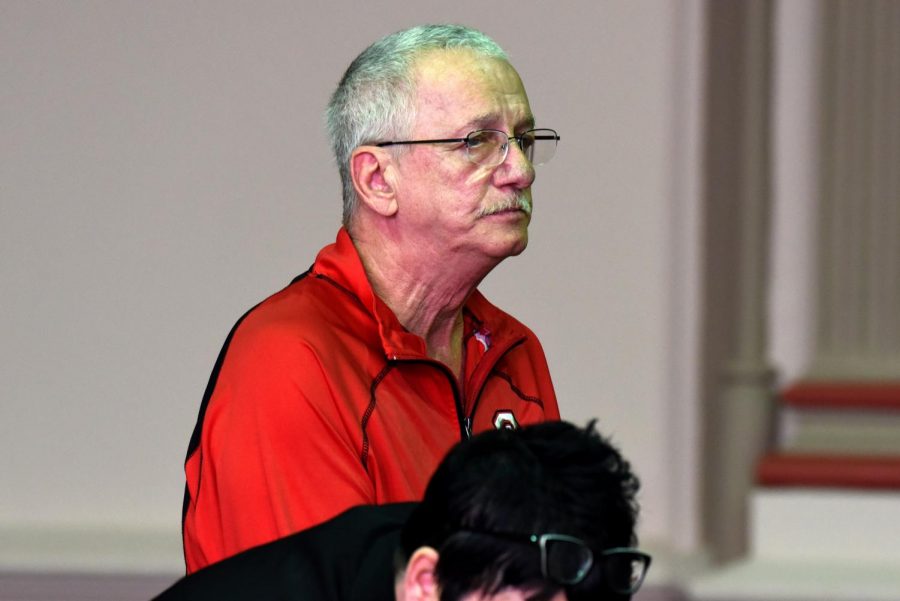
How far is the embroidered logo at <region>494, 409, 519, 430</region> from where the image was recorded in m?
2.13

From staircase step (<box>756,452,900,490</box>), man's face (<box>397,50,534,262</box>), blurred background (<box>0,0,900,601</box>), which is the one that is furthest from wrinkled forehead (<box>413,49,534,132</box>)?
staircase step (<box>756,452,900,490</box>)

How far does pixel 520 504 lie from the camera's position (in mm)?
1251

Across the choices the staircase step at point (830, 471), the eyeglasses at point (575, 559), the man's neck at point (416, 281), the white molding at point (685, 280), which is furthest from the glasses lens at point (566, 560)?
the staircase step at point (830, 471)

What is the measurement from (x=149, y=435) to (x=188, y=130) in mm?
863

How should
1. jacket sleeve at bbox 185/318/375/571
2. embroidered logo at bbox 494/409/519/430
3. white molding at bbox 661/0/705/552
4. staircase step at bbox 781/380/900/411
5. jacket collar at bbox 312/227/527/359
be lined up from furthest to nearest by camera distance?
staircase step at bbox 781/380/900/411 < white molding at bbox 661/0/705/552 < embroidered logo at bbox 494/409/519/430 < jacket collar at bbox 312/227/527/359 < jacket sleeve at bbox 185/318/375/571

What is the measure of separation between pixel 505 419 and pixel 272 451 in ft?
1.35

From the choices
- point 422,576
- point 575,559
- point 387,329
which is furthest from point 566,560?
point 387,329

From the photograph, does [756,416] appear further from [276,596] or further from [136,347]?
[276,596]

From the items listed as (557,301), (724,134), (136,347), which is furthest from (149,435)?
(724,134)

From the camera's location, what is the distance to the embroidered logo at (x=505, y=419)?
2.13 m

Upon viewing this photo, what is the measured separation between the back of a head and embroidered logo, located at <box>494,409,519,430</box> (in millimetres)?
838

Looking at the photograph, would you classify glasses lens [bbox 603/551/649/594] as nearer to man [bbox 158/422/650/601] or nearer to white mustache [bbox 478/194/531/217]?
man [bbox 158/422/650/601]

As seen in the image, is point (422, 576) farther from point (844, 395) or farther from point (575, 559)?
point (844, 395)

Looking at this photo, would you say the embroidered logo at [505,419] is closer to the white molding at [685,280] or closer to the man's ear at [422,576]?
the man's ear at [422,576]
